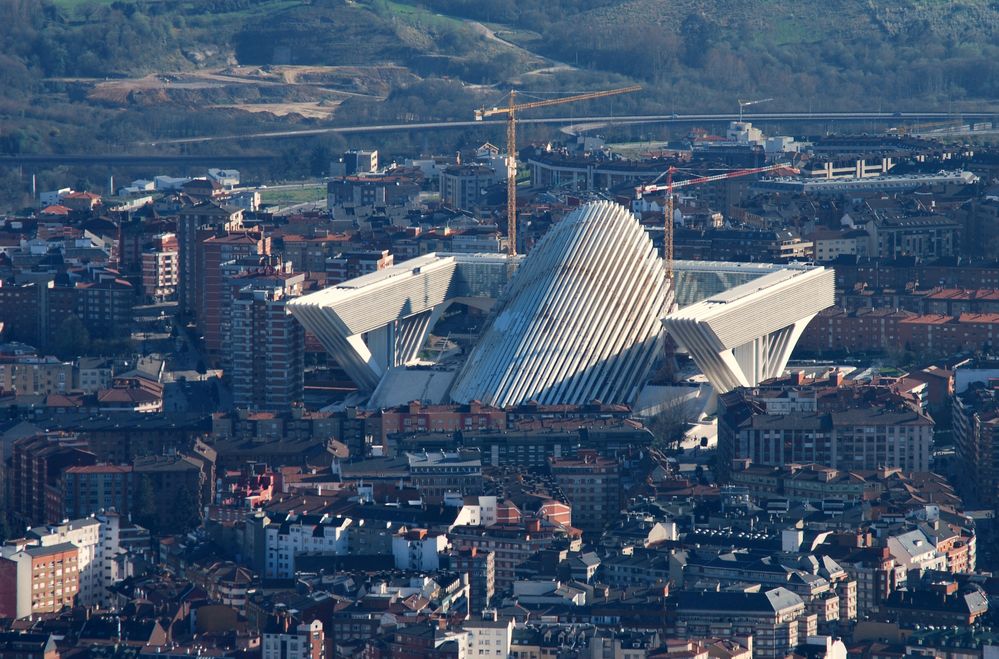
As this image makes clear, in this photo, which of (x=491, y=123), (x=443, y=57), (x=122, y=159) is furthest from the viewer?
(x=443, y=57)

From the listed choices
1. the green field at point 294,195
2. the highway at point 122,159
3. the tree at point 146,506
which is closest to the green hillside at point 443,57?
the highway at point 122,159

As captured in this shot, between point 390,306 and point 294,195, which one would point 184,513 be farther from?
point 294,195

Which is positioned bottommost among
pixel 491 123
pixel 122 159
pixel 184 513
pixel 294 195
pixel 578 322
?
pixel 184 513

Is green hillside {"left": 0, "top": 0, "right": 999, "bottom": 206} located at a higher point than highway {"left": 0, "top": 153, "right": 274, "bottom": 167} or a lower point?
higher

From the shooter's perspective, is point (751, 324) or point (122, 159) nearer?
point (751, 324)

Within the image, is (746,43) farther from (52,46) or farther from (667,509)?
(667,509)

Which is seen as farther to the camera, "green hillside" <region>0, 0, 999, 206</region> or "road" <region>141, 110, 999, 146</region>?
"green hillside" <region>0, 0, 999, 206</region>

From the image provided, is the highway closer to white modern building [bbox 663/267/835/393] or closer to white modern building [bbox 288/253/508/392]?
white modern building [bbox 288/253/508/392]

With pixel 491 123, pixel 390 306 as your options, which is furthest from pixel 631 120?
pixel 390 306

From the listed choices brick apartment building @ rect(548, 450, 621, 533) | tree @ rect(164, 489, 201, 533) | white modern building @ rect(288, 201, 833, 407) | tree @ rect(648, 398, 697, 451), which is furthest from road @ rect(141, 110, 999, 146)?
tree @ rect(164, 489, 201, 533)
